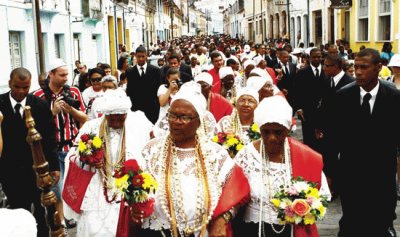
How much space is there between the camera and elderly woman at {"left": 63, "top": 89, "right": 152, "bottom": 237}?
5316 mm

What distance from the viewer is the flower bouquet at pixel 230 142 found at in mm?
5570

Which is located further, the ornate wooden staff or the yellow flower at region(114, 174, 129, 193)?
the yellow flower at region(114, 174, 129, 193)

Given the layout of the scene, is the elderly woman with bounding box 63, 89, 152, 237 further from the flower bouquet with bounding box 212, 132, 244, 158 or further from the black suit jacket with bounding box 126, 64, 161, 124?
the black suit jacket with bounding box 126, 64, 161, 124

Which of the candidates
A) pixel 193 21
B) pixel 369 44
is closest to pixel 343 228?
pixel 369 44

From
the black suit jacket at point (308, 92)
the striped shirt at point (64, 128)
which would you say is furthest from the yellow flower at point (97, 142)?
the black suit jacket at point (308, 92)

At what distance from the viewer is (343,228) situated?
5836mm

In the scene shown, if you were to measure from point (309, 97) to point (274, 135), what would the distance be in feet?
19.3

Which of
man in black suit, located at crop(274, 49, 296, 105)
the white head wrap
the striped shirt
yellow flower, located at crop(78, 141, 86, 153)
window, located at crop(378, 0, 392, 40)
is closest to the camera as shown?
yellow flower, located at crop(78, 141, 86, 153)

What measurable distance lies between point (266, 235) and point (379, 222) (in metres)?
1.93

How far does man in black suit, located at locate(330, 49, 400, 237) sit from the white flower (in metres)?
1.85

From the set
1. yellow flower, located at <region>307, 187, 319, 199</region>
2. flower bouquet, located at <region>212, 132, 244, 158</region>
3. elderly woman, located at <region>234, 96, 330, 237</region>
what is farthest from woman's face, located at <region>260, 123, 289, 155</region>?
flower bouquet, located at <region>212, 132, 244, 158</region>

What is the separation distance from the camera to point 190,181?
409cm

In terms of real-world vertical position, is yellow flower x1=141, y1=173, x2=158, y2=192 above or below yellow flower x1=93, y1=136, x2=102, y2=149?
below

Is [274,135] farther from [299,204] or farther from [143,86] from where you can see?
[143,86]
